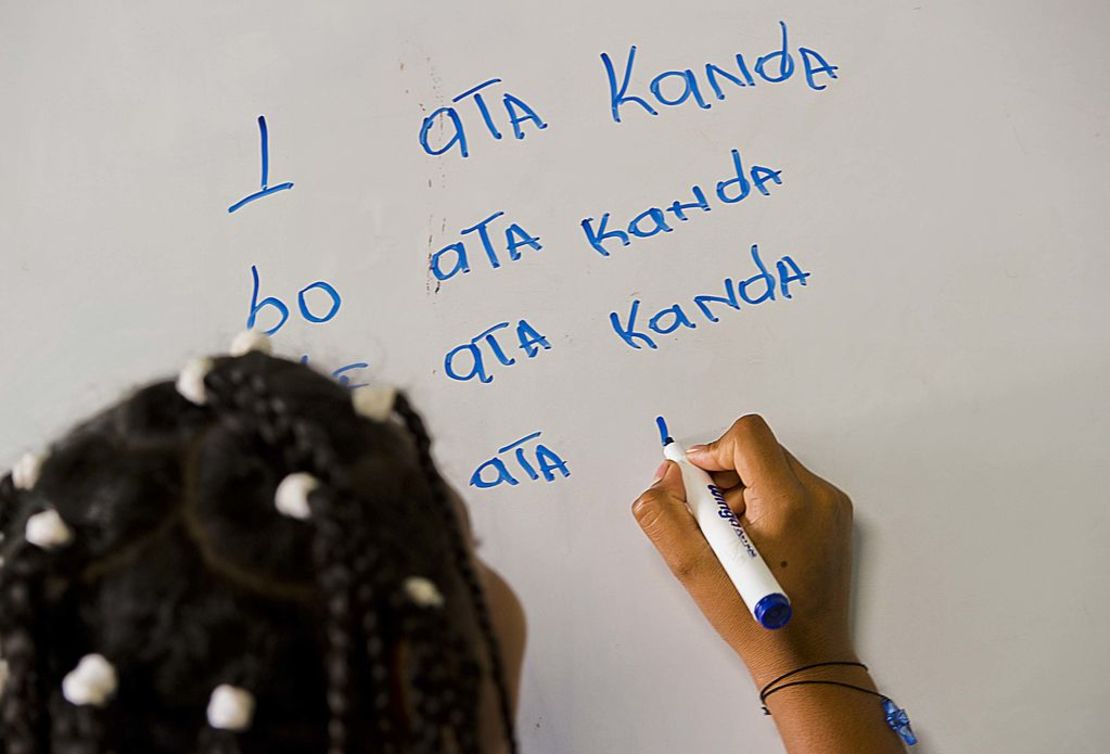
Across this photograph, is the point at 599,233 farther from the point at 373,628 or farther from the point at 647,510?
the point at 373,628

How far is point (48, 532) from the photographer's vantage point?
0.33 m

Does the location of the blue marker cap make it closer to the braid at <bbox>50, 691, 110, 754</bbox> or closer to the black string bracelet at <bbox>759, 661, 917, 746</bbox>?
the black string bracelet at <bbox>759, 661, 917, 746</bbox>

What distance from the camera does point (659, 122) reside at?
59 cm

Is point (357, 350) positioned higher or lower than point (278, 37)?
lower

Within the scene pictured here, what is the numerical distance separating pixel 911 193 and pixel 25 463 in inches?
19.4

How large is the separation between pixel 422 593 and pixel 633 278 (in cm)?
29

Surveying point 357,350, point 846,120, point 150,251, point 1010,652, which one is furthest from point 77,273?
point 1010,652

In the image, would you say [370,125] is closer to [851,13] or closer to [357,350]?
[357,350]

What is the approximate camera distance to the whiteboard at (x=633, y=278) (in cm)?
56

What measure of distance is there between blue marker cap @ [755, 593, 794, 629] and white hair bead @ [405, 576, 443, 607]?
0.22 meters

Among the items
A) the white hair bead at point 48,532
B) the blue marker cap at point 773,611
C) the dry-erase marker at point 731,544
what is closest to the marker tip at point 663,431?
the dry-erase marker at point 731,544

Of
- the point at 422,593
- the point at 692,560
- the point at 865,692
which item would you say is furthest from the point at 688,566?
the point at 422,593

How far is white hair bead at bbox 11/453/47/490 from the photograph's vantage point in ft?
1.20

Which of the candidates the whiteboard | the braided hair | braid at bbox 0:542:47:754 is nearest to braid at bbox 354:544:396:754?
the braided hair
